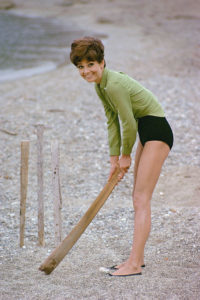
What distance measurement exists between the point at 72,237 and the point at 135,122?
3.11ft

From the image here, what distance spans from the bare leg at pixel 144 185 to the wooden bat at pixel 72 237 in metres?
0.22

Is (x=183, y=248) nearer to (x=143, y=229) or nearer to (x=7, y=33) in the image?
(x=143, y=229)

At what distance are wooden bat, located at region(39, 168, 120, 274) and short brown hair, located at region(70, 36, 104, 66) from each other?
33.8 inches

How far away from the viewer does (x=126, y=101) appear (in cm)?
303

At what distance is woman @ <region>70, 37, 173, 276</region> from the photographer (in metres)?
3.04

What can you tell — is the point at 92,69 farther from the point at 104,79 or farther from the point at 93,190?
the point at 93,190

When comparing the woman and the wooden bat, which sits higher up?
the woman

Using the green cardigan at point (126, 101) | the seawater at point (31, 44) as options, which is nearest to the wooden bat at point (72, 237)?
the green cardigan at point (126, 101)

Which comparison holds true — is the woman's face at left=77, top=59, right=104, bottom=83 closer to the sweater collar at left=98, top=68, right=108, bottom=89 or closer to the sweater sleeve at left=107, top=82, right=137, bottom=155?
the sweater collar at left=98, top=68, right=108, bottom=89

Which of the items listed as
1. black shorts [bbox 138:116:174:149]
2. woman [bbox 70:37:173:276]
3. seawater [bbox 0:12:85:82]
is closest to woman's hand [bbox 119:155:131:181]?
woman [bbox 70:37:173:276]

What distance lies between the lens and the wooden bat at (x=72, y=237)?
3127mm

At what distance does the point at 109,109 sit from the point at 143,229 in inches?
36.7

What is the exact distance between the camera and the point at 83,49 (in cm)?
305

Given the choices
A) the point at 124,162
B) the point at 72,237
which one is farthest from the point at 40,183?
the point at 124,162
